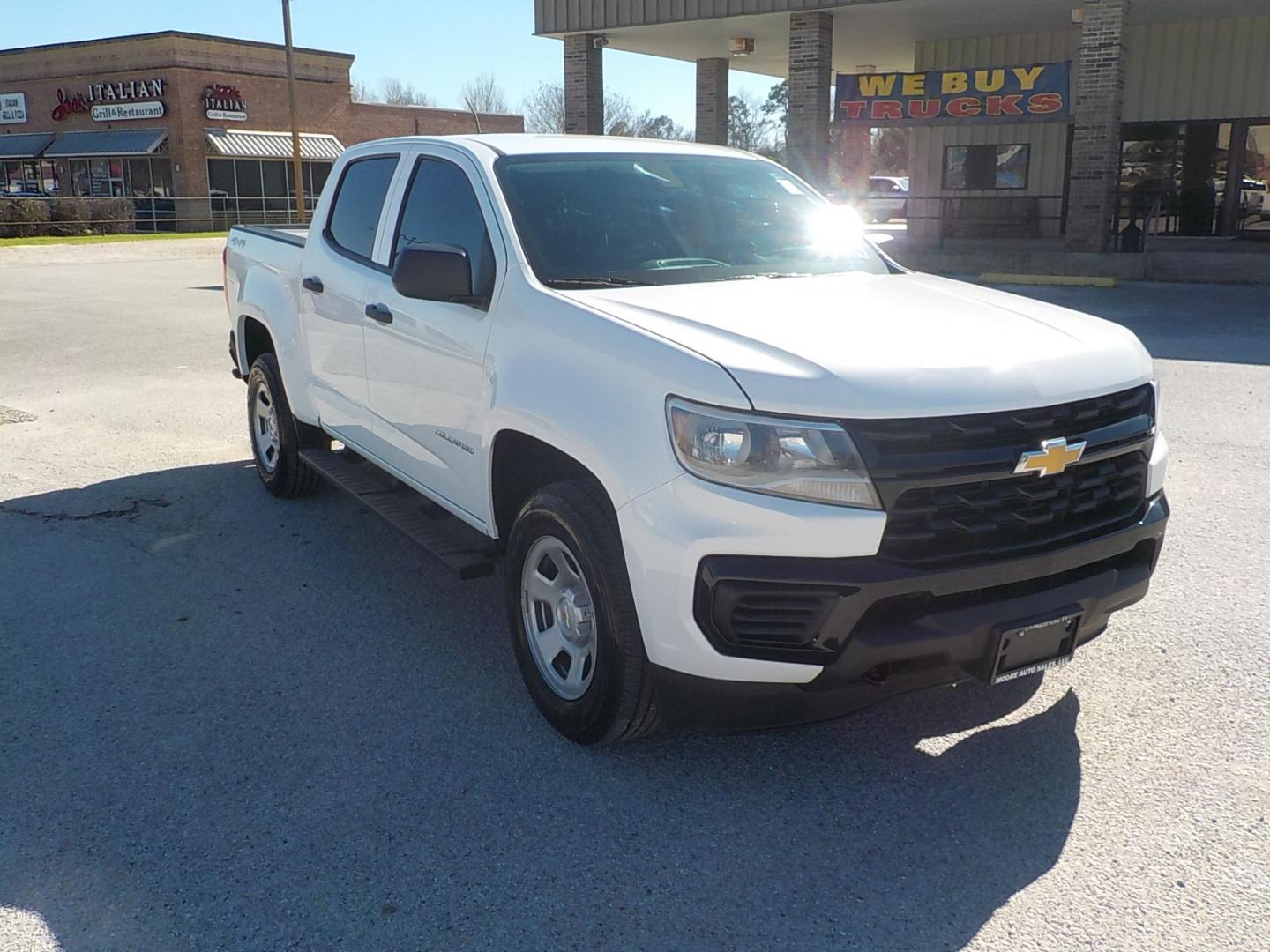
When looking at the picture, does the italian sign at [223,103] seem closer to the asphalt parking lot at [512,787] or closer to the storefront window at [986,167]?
the storefront window at [986,167]

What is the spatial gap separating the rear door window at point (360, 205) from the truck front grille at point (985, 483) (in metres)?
3.03

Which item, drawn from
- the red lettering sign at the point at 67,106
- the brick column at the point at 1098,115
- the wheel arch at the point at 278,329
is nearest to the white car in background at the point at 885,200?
the brick column at the point at 1098,115

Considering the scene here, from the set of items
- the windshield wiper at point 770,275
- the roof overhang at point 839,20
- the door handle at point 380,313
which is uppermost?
the roof overhang at point 839,20

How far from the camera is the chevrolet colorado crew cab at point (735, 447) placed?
309 cm

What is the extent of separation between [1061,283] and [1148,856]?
57.4 feet

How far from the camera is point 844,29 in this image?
2397cm

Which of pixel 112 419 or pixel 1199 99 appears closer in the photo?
pixel 112 419

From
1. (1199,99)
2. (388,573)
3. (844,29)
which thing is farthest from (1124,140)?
(388,573)

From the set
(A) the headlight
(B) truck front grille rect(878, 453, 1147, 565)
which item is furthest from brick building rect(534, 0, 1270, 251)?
(A) the headlight

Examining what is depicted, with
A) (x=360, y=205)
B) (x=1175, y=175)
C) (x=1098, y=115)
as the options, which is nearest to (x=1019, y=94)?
(x=1098, y=115)

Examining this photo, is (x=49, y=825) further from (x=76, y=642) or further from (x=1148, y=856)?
(x=1148, y=856)

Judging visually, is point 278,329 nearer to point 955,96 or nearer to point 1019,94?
point 1019,94

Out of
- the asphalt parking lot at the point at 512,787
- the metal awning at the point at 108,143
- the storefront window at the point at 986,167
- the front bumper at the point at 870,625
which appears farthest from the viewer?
the metal awning at the point at 108,143

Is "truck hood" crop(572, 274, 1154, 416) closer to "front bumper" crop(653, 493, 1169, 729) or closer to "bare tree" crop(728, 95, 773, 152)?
"front bumper" crop(653, 493, 1169, 729)
